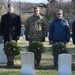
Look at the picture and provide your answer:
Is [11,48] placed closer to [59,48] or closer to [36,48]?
[36,48]

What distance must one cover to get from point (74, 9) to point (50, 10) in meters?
4.53

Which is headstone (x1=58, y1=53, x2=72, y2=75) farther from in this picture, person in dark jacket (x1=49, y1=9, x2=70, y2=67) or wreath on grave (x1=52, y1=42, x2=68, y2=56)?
person in dark jacket (x1=49, y1=9, x2=70, y2=67)

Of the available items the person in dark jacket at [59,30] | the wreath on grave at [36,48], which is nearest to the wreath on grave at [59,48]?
the person in dark jacket at [59,30]

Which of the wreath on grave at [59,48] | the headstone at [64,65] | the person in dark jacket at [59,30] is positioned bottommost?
the headstone at [64,65]

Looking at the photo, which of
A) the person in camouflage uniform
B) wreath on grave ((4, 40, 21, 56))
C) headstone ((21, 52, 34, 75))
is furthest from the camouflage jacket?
headstone ((21, 52, 34, 75))

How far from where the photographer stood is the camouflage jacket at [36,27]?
43.4 feet

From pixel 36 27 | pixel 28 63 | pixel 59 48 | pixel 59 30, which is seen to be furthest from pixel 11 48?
pixel 28 63

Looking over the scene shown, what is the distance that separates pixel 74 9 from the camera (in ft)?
157

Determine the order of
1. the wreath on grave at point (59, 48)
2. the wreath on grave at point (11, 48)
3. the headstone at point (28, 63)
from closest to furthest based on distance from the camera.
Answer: the headstone at point (28, 63)
the wreath on grave at point (59, 48)
the wreath on grave at point (11, 48)

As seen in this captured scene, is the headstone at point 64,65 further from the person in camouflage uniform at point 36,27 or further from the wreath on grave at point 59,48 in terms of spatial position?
the person in camouflage uniform at point 36,27

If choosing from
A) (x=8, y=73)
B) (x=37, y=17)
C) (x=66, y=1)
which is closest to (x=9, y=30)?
(x=37, y=17)

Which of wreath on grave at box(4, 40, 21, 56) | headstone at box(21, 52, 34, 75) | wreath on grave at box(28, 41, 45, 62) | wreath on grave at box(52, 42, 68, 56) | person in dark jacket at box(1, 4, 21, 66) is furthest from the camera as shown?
person in dark jacket at box(1, 4, 21, 66)

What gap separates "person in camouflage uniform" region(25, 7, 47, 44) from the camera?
13234 mm

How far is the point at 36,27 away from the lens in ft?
43.5
